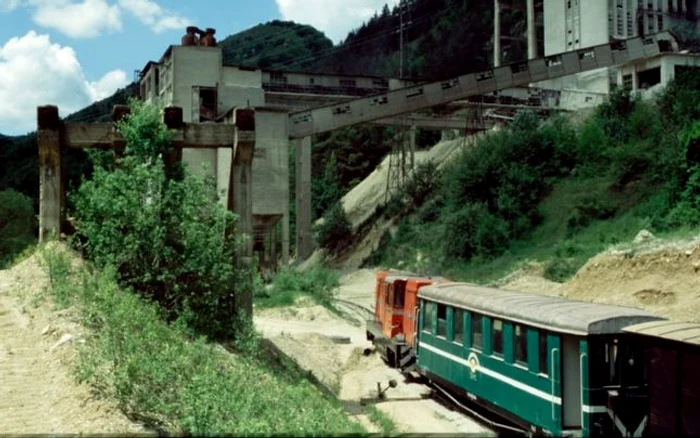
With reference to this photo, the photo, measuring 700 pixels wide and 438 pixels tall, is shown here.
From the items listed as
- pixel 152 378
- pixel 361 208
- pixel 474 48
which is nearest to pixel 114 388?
pixel 152 378

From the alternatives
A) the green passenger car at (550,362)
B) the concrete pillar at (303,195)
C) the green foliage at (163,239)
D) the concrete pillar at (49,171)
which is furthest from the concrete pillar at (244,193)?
the concrete pillar at (303,195)

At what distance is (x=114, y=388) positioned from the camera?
10.5 meters

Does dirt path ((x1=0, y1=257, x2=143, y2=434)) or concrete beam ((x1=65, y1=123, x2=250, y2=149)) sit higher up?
concrete beam ((x1=65, y1=123, x2=250, y2=149))

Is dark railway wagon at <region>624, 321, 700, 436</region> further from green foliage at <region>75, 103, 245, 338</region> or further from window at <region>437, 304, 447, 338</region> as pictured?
green foliage at <region>75, 103, 245, 338</region>

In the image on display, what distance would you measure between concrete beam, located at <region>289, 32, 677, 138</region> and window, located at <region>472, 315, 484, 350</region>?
25290mm

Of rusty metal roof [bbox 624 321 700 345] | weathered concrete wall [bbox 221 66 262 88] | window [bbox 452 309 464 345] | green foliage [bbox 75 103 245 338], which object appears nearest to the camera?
rusty metal roof [bbox 624 321 700 345]

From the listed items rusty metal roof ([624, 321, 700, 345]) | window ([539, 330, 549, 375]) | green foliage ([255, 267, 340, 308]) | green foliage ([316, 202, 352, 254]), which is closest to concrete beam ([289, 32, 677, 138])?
green foliage ([255, 267, 340, 308])

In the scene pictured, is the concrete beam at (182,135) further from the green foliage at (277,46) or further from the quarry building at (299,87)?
the green foliage at (277,46)

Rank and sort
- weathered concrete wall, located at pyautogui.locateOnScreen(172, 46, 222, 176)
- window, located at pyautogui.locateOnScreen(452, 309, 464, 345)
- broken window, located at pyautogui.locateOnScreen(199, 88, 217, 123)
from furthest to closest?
weathered concrete wall, located at pyautogui.locateOnScreen(172, 46, 222, 176)
broken window, located at pyautogui.locateOnScreen(199, 88, 217, 123)
window, located at pyautogui.locateOnScreen(452, 309, 464, 345)

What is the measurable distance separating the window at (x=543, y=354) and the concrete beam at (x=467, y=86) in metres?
28.2

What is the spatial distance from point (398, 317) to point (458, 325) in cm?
623

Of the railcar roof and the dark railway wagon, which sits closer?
the dark railway wagon

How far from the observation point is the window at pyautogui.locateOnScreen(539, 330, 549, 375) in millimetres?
11820

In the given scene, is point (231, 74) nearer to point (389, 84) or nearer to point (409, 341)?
point (389, 84)
